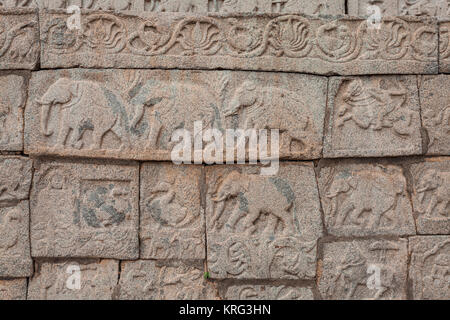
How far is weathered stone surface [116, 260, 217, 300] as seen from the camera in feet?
11.2

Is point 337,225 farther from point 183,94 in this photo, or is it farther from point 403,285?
point 183,94

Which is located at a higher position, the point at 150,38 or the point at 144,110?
the point at 150,38

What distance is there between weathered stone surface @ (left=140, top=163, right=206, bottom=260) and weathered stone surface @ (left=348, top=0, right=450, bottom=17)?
1832 millimetres

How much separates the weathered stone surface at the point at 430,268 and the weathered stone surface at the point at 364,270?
0.08 meters

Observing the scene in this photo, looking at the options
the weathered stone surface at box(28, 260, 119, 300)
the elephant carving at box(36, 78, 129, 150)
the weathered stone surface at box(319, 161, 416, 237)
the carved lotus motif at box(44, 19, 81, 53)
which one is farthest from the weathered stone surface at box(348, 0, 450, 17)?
the weathered stone surface at box(28, 260, 119, 300)

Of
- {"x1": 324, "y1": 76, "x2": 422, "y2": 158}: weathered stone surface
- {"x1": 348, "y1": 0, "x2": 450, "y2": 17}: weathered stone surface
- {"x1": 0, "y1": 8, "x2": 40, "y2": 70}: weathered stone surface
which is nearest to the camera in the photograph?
{"x1": 0, "y1": 8, "x2": 40, "y2": 70}: weathered stone surface

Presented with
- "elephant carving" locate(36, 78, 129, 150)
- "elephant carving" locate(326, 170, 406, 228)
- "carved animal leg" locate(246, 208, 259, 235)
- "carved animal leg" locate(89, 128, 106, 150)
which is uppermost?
"elephant carving" locate(36, 78, 129, 150)

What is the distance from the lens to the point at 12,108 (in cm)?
337

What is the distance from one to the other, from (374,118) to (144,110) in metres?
1.78

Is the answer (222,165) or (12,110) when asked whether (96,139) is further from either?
(222,165)

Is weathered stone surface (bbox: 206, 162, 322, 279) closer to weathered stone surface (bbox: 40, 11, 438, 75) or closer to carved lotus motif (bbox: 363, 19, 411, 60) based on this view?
weathered stone surface (bbox: 40, 11, 438, 75)

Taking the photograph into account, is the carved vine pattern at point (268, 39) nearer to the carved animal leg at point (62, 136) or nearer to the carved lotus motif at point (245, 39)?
the carved lotus motif at point (245, 39)

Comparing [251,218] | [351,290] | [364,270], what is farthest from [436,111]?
[251,218]

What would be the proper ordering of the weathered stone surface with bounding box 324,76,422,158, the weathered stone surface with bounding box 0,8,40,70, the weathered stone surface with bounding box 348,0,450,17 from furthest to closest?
the weathered stone surface with bounding box 348,0,450,17 < the weathered stone surface with bounding box 324,76,422,158 < the weathered stone surface with bounding box 0,8,40,70
